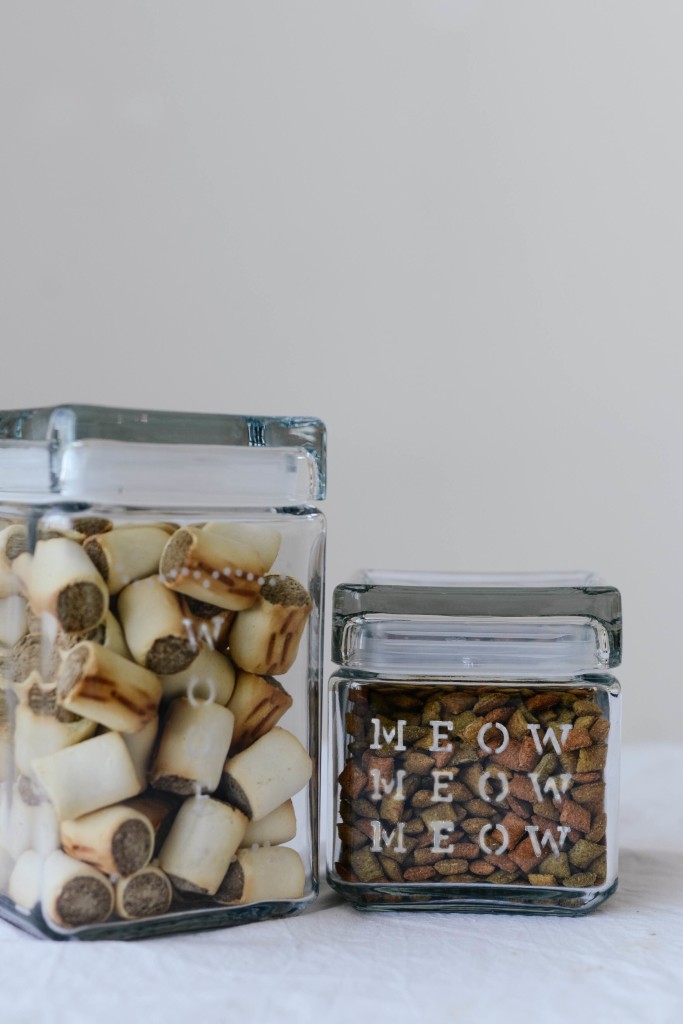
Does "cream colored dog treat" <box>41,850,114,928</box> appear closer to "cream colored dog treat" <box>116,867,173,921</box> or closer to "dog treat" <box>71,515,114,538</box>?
"cream colored dog treat" <box>116,867,173,921</box>

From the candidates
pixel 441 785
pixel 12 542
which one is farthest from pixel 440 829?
pixel 12 542

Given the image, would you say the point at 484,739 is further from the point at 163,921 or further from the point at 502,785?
the point at 163,921

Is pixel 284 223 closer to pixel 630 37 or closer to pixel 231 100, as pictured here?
pixel 231 100

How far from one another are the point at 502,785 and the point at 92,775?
0.19m

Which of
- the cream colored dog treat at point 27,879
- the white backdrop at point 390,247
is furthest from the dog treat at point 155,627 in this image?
the white backdrop at point 390,247

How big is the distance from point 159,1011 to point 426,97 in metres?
0.84

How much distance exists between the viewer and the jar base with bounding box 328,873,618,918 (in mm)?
588

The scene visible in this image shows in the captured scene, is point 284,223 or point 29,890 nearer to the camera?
point 29,890

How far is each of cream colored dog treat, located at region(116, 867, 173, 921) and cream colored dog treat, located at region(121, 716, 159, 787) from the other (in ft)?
0.14

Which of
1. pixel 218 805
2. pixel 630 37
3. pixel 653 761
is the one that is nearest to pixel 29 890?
pixel 218 805

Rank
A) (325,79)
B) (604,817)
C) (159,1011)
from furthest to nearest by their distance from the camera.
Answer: (325,79)
(604,817)
(159,1011)

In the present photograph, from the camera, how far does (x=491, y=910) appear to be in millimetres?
599

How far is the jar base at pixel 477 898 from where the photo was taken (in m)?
0.59

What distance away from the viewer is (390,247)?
108 cm
